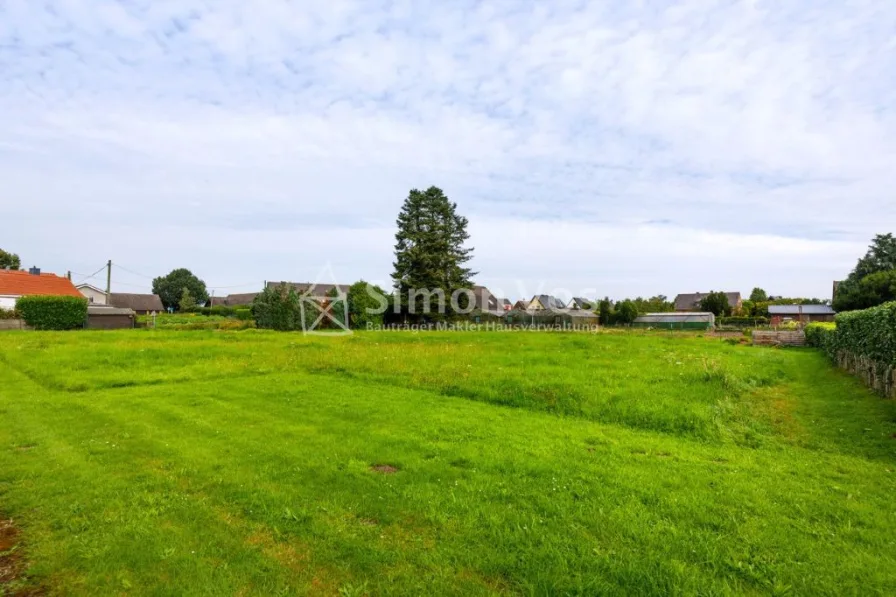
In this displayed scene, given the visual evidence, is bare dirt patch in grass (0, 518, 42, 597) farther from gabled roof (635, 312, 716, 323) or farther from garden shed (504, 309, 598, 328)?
gabled roof (635, 312, 716, 323)

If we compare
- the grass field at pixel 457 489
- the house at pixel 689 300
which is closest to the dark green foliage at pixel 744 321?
the house at pixel 689 300

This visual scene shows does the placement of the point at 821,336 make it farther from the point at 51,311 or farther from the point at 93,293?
the point at 93,293

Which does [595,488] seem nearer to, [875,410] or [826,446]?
[826,446]

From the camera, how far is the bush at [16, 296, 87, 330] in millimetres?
32219

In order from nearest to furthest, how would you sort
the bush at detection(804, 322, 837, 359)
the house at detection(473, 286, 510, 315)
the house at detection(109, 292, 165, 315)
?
1. the bush at detection(804, 322, 837, 359)
2. the house at detection(473, 286, 510, 315)
3. the house at detection(109, 292, 165, 315)

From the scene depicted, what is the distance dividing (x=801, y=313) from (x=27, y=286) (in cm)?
8921

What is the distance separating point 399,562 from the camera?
3824 mm

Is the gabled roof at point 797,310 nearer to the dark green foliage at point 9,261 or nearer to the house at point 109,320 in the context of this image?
the house at point 109,320

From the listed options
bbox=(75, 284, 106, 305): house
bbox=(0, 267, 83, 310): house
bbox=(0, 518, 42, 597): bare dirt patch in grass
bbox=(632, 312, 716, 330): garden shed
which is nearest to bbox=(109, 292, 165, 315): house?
bbox=(75, 284, 106, 305): house

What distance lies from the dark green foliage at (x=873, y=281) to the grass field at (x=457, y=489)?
41.6m

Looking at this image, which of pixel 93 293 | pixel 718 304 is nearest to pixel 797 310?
pixel 718 304

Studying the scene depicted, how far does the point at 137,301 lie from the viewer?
75.1 metres

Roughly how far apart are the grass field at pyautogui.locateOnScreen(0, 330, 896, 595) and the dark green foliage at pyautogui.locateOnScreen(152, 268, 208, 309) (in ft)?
293

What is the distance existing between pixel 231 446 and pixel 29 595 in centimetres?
357
